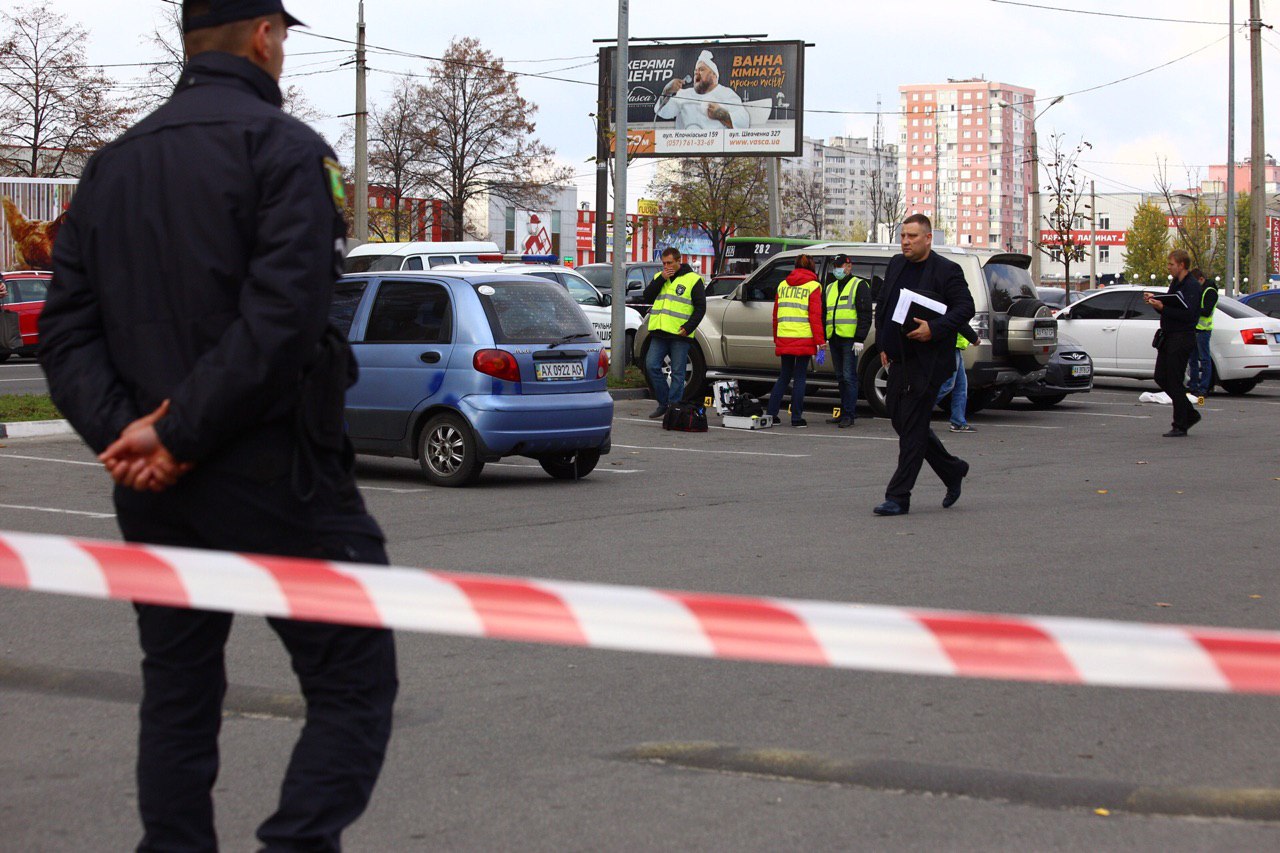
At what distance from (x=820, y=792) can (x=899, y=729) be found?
0.76 m

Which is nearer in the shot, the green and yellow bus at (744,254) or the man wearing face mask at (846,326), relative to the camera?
the man wearing face mask at (846,326)

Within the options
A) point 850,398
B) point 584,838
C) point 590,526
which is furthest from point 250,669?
point 850,398

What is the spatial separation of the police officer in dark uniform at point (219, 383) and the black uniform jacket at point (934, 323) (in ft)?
23.6

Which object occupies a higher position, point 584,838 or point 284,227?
point 284,227

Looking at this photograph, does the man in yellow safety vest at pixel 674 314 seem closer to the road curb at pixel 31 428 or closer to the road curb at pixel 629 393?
the road curb at pixel 629 393

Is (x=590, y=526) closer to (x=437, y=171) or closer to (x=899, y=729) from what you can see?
(x=899, y=729)

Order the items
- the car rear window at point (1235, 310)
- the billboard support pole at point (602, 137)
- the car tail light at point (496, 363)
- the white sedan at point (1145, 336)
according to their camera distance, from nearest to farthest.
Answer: the car tail light at point (496, 363) < the white sedan at point (1145, 336) < the car rear window at point (1235, 310) < the billboard support pole at point (602, 137)

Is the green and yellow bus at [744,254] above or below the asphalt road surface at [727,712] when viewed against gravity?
above

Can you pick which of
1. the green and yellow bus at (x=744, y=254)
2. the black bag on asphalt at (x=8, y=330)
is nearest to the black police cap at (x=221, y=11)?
the black bag on asphalt at (x=8, y=330)

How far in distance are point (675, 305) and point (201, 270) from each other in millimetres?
14545

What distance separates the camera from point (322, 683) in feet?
9.52

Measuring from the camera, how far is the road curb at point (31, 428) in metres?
14.8

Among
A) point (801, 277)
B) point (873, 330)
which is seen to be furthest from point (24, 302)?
point (873, 330)

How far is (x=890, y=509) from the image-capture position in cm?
1012
